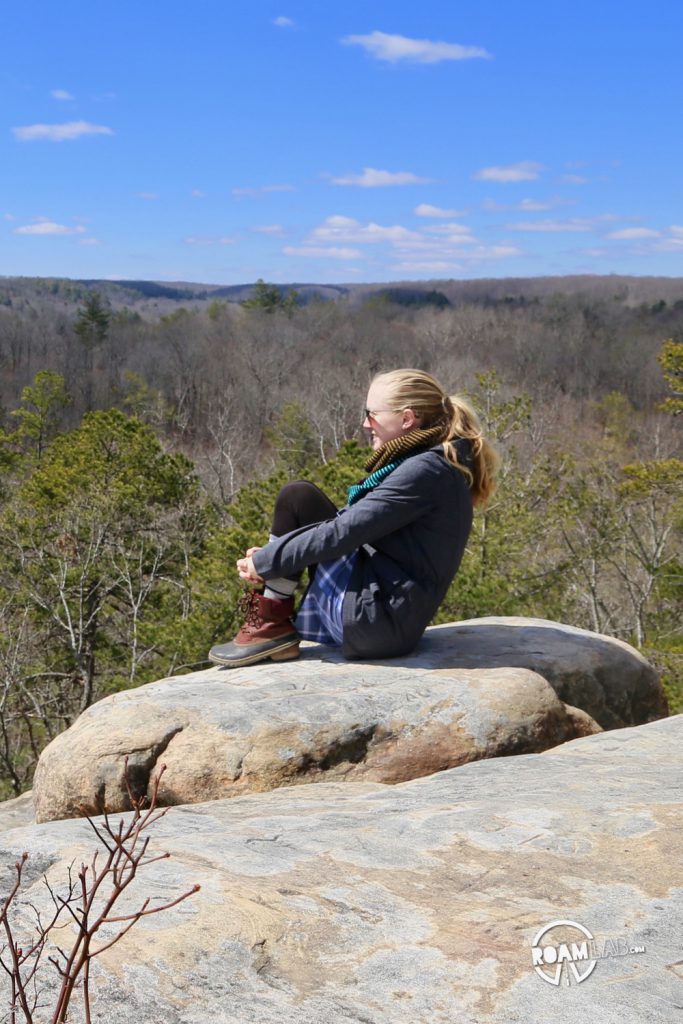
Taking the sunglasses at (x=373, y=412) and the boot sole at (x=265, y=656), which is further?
the boot sole at (x=265, y=656)

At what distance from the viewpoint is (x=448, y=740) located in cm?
397

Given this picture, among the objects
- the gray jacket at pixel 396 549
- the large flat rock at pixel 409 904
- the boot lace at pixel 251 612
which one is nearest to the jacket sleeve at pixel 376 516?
the gray jacket at pixel 396 549

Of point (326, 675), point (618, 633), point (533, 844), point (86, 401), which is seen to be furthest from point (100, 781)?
point (86, 401)

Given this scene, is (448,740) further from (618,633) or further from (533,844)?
(618,633)

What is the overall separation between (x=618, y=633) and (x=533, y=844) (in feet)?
66.5

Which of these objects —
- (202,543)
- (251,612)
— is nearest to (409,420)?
(251,612)

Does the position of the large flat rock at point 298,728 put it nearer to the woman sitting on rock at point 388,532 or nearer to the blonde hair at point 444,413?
the woman sitting on rock at point 388,532

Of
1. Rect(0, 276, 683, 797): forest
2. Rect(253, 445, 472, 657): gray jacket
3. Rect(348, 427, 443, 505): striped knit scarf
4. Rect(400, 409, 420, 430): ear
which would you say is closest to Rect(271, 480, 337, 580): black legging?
Rect(253, 445, 472, 657): gray jacket

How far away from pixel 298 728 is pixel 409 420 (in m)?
1.41

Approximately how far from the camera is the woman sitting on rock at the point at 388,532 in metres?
4.22

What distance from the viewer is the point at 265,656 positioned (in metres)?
4.55
